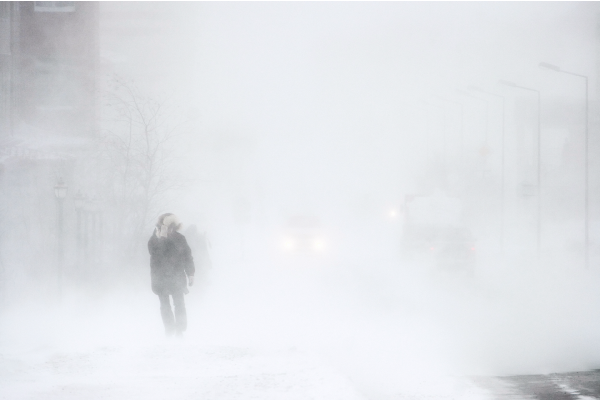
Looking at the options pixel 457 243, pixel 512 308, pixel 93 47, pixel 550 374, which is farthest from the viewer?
pixel 93 47

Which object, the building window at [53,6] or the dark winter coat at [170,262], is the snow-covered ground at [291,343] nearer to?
the dark winter coat at [170,262]

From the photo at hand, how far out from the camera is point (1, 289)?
1800cm

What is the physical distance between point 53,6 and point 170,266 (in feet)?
82.0

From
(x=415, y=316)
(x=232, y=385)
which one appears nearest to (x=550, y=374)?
(x=232, y=385)

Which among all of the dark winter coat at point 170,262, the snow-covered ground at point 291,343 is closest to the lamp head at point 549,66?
the snow-covered ground at point 291,343

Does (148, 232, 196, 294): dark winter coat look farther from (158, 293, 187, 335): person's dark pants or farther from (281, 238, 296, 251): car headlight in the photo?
(281, 238, 296, 251): car headlight

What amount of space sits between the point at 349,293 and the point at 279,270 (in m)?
7.79

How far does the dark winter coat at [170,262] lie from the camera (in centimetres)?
953

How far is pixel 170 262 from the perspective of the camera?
959cm

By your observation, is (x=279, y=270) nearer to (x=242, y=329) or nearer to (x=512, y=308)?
(x=512, y=308)

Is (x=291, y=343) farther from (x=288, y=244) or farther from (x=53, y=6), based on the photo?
(x=53, y=6)

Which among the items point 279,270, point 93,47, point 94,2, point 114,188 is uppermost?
point 94,2

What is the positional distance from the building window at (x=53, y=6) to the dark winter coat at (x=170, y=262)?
24523 millimetres

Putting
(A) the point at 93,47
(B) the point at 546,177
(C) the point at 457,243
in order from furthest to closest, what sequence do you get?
(B) the point at 546,177, (A) the point at 93,47, (C) the point at 457,243
